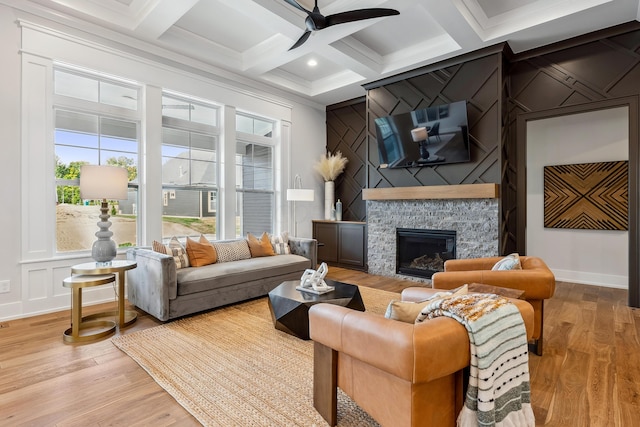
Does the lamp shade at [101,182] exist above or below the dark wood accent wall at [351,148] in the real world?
below

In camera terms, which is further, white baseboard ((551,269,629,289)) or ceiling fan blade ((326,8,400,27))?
white baseboard ((551,269,629,289))

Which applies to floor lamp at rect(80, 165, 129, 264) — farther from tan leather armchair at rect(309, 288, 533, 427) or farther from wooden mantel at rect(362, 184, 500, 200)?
wooden mantel at rect(362, 184, 500, 200)

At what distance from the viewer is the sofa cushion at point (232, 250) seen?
14.0 ft

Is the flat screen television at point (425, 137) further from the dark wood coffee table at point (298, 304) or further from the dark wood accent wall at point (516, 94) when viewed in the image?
the dark wood coffee table at point (298, 304)

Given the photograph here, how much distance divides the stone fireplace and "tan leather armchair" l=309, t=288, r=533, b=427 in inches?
118

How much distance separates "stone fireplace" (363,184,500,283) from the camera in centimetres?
438

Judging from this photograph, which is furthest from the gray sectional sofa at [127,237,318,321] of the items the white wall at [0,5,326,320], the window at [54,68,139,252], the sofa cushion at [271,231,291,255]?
the white wall at [0,5,326,320]

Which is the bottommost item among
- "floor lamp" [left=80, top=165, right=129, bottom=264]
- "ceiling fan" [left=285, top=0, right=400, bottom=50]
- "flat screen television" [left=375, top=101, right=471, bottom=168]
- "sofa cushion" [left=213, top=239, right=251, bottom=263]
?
"sofa cushion" [left=213, top=239, right=251, bottom=263]

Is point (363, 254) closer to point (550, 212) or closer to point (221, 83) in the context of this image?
point (550, 212)

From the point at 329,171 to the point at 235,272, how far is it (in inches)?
129

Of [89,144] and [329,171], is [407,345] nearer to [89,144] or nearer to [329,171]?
[89,144]

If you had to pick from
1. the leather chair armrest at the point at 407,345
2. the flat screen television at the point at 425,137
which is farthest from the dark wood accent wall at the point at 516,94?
the leather chair armrest at the point at 407,345

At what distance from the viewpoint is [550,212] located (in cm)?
528

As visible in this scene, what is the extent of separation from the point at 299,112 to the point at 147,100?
111 inches
